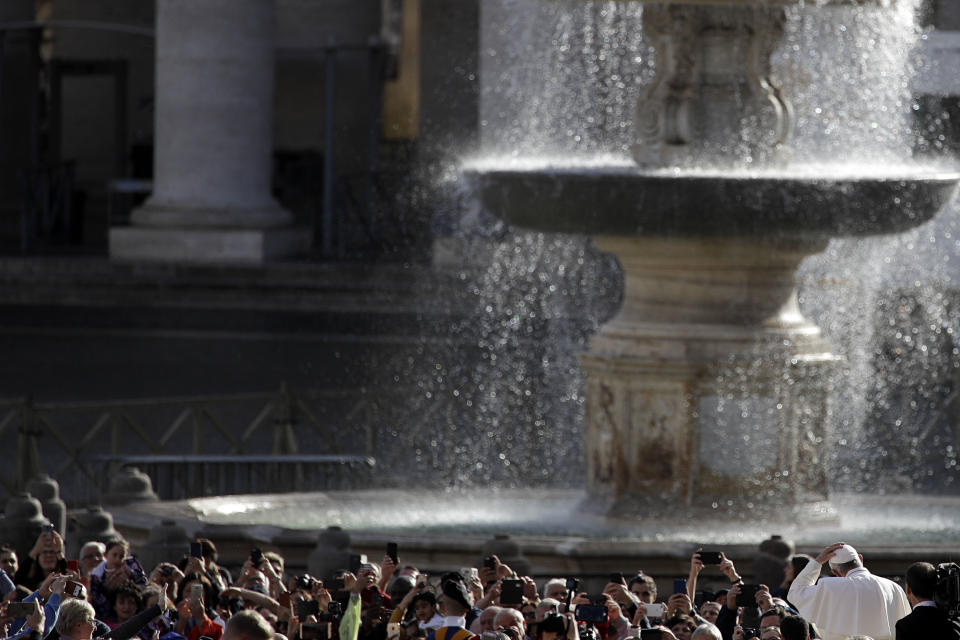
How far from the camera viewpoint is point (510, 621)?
20.6ft

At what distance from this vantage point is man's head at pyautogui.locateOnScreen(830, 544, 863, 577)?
683cm

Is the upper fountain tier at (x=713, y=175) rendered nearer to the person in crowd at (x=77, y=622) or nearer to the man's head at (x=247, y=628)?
the person in crowd at (x=77, y=622)

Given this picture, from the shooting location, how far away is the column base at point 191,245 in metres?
26.2

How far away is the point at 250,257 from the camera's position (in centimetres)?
2623

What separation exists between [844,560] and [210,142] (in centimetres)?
2074

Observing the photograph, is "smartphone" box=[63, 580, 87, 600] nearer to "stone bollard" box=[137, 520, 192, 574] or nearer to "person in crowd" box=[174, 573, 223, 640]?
"person in crowd" box=[174, 573, 223, 640]

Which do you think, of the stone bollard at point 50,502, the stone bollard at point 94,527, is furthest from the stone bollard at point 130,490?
the stone bollard at point 94,527

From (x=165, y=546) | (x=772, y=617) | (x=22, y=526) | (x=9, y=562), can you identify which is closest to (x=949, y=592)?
(x=772, y=617)

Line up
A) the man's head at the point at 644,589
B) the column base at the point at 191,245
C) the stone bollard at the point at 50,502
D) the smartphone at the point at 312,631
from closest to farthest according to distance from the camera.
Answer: the smartphone at the point at 312,631, the man's head at the point at 644,589, the stone bollard at the point at 50,502, the column base at the point at 191,245

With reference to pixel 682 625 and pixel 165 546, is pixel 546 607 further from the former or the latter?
pixel 165 546

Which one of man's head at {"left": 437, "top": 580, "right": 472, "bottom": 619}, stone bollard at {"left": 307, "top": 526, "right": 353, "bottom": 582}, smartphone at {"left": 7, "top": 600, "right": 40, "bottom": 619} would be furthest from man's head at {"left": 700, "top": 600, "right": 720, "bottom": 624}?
stone bollard at {"left": 307, "top": 526, "right": 353, "bottom": 582}

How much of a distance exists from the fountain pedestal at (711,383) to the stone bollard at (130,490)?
97.0 inches

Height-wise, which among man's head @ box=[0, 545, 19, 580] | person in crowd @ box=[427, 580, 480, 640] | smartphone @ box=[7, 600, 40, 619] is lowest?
man's head @ box=[0, 545, 19, 580]

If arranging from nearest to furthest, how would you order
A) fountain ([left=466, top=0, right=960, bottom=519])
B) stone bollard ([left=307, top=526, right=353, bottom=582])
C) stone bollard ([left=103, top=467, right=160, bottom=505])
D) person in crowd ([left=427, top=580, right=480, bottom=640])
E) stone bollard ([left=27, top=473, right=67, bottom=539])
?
1. person in crowd ([left=427, top=580, right=480, bottom=640])
2. stone bollard ([left=307, top=526, right=353, bottom=582])
3. fountain ([left=466, top=0, right=960, bottom=519])
4. stone bollard ([left=27, top=473, right=67, bottom=539])
5. stone bollard ([left=103, top=467, right=160, bottom=505])
